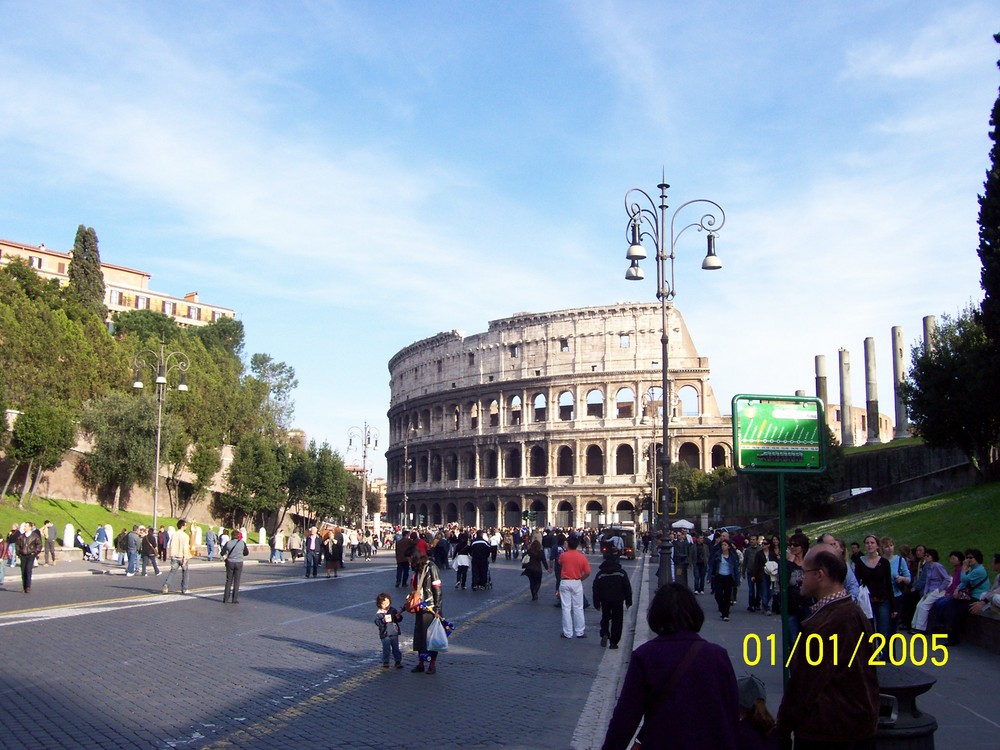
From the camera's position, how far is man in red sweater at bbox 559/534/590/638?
13.5m

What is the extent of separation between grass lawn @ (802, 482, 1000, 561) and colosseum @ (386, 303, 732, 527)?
3676 centimetres

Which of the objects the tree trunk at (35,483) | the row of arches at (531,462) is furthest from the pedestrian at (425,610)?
the row of arches at (531,462)

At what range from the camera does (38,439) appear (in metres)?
40.9

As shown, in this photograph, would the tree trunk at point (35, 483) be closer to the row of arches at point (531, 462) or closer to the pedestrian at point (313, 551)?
the pedestrian at point (313, 551)

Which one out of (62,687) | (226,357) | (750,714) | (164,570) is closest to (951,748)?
(750,714)

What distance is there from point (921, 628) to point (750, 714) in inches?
424

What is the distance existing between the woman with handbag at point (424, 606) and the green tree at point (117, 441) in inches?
1606

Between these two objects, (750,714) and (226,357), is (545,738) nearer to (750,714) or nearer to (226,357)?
(750,714)

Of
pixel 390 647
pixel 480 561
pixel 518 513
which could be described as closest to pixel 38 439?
pixel 480 561

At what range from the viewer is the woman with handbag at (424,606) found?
397 inches

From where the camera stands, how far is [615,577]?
12.4 meters

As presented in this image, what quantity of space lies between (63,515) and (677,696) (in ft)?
146

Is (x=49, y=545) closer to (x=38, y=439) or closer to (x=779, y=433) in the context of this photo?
(x=38, y=439)

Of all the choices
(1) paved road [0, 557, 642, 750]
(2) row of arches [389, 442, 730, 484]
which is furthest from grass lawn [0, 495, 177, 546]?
(2) row of arches [389, 442, 730, 484]
